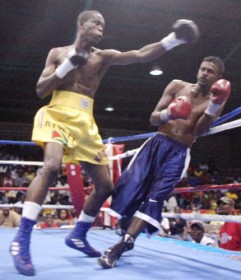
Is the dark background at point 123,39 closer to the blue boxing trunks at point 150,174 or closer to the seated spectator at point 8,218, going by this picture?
the seated spectator at point 8,218

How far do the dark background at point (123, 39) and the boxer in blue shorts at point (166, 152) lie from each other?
3.67 m

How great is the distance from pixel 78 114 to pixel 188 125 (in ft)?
1.69

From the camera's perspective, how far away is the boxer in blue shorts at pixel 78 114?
149 centimetres

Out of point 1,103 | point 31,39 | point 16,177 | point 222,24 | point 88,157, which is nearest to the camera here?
point 88,157

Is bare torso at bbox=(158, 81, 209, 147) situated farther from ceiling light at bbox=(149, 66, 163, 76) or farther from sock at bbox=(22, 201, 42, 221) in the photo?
ceiling light at bbox=(149, 66, 163, 76)

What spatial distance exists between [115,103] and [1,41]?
158 inches

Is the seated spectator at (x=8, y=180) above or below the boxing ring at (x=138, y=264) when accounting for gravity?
below

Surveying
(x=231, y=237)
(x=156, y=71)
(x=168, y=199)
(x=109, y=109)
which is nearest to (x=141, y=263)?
(x=231, y=237)

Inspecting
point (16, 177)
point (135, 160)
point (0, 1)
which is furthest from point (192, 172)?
point (135, 160)

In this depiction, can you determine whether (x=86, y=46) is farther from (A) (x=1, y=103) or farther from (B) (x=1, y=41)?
(A) (x=1, y=103)

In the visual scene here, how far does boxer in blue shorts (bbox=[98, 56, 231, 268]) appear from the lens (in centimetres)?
167

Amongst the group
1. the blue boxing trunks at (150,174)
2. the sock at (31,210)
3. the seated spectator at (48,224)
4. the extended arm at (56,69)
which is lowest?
the seated spectator at (48,224)

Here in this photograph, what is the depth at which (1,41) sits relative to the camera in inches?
258

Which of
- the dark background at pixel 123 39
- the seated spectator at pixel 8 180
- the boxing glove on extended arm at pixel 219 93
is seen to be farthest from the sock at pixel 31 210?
the seated spectator at pixel 8 180
